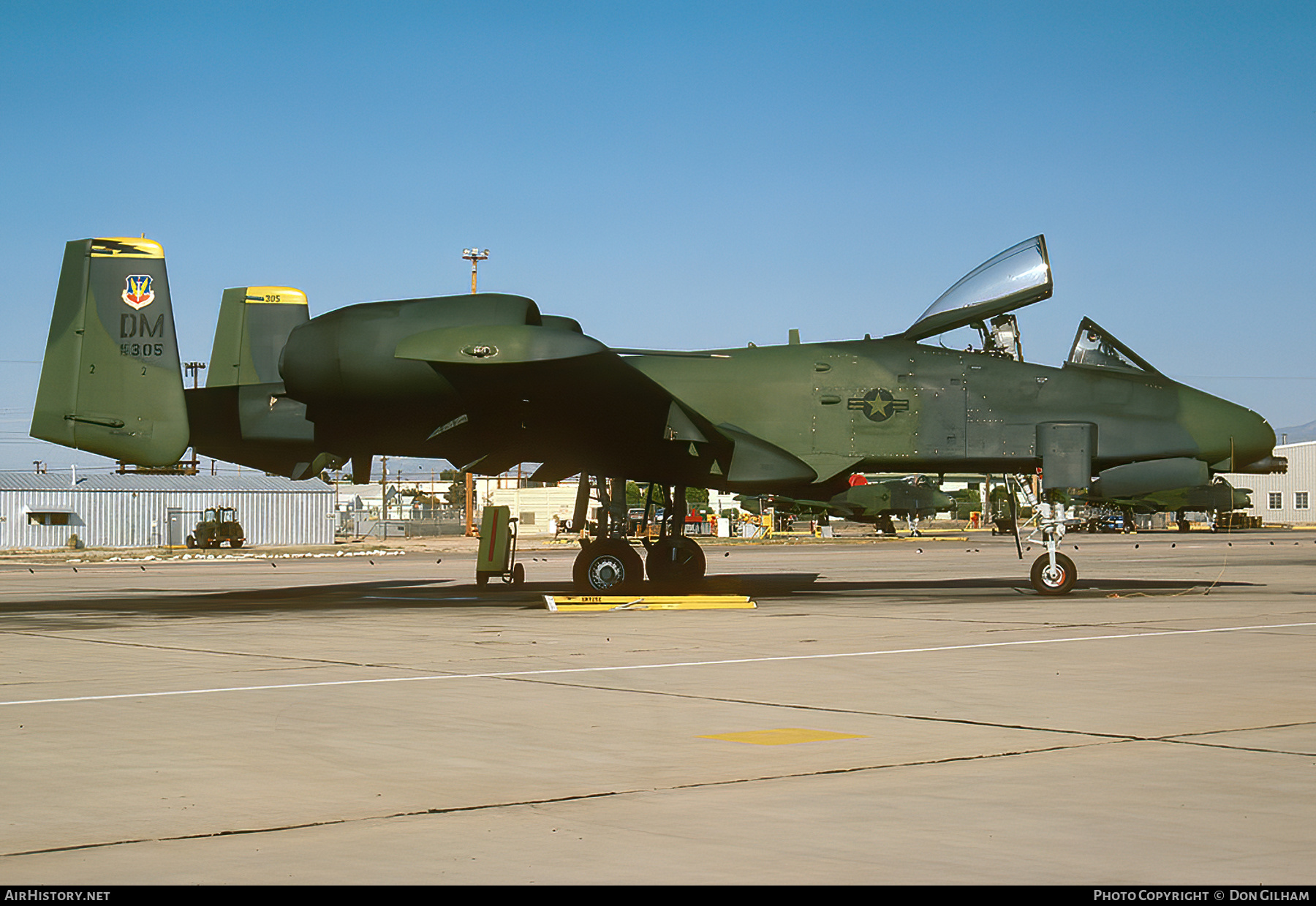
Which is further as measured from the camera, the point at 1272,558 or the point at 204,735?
the point at 1272,558

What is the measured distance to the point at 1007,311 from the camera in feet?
59.8

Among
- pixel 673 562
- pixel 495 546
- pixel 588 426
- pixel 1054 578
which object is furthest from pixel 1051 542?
pixel 495 546

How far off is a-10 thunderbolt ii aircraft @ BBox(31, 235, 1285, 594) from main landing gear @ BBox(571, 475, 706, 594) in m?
0.05

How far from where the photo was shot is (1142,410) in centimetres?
1791

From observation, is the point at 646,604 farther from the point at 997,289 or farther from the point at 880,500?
the point at 880,500

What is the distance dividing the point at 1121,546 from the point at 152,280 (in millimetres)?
36961

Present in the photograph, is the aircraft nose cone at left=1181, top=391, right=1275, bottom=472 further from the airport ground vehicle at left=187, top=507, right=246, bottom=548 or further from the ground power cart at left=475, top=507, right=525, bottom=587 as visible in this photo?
the airport ground vehicle at left=187, top=507, right=246, bottom=548

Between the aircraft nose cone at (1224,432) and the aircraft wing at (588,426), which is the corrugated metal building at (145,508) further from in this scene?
the aircraft nose cone at (1224,432)

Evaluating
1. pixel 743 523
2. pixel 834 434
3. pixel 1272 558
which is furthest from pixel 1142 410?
pixel 743 523

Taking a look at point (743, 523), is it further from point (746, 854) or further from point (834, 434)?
point (746, 854)

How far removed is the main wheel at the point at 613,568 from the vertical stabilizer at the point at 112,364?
585 cm

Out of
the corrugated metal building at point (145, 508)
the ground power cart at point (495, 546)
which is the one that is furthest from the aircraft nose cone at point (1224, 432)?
the corrugated metal building at point (145, 508)

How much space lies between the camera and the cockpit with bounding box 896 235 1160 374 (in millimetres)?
18016

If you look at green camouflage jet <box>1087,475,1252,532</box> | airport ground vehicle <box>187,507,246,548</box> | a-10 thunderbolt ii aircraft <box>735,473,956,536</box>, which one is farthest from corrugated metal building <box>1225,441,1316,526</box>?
airport ground vehicle <box>187,507,246,548</box>
